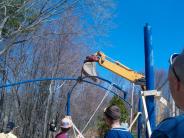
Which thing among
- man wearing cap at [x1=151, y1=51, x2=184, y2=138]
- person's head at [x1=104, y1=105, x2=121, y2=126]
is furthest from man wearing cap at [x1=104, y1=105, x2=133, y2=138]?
man wearing cap at [x1=151, y1=51, x2=184, y2=138]

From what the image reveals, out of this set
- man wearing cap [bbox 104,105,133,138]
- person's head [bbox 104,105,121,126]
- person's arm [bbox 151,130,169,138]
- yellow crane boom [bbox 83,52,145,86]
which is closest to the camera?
person's arm [bbox 151,130,169,138]

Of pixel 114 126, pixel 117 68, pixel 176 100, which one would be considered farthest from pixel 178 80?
pixel 117 68

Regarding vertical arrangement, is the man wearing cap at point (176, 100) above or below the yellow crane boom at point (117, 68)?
below

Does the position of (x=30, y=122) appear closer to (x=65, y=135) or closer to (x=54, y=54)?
(x=54, y=54)

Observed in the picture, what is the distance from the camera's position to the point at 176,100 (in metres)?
1.32

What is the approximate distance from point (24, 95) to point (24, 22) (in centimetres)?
929

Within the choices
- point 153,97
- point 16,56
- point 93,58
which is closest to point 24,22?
point 93,58

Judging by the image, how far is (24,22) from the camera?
17.5 metres

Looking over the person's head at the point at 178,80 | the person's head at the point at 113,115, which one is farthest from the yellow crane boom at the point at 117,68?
the person's head at the point at 178,80

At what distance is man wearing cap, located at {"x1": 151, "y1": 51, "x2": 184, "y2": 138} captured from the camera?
4.15 ft

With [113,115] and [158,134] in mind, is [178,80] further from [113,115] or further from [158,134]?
[113,115]

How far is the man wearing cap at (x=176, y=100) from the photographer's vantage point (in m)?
1.26

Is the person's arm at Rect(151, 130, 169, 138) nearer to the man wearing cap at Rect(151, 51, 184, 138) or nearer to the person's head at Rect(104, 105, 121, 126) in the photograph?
the man wearing cap at Rect(151, 51, 184, 138)

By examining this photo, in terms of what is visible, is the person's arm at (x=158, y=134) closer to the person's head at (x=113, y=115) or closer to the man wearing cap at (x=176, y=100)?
the man wearing cap at (x=176, y=100)
